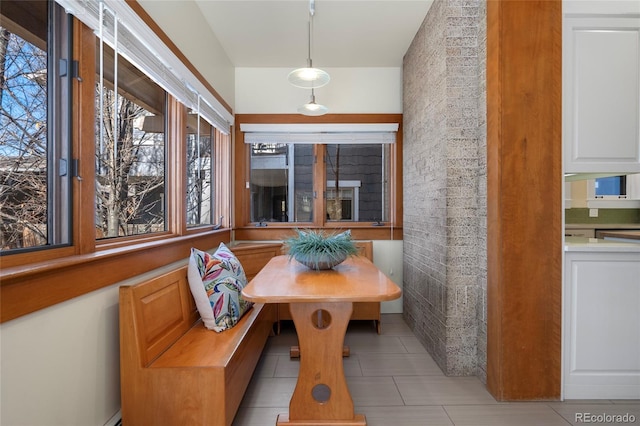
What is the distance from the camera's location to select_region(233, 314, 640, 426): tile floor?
170 centimetres

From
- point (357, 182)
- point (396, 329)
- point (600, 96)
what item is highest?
point (600, 96)

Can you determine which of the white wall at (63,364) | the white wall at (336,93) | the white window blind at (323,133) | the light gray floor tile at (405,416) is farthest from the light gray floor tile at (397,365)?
the white wall at (336,93)

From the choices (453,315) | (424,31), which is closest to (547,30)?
(424,31)

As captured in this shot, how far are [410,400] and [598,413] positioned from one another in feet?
3.44

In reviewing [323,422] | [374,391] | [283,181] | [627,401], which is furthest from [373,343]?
[283,181]

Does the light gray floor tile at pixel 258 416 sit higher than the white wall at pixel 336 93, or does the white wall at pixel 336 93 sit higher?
the white wall at pixel 336 93

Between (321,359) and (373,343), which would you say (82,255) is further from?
(373,343)

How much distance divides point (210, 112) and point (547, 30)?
2.54 m

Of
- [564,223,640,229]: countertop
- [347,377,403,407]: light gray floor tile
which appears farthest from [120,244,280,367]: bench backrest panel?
[564,223,640,229]: countertop

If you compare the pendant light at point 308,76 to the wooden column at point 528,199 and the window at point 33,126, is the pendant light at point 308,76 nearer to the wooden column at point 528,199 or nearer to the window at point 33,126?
the wooden column at point 528,199

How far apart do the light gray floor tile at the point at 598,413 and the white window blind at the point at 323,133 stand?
8.70ft

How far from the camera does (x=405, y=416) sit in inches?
68.2

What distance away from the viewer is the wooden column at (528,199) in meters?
1.83

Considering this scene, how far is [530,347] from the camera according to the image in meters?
1.83
